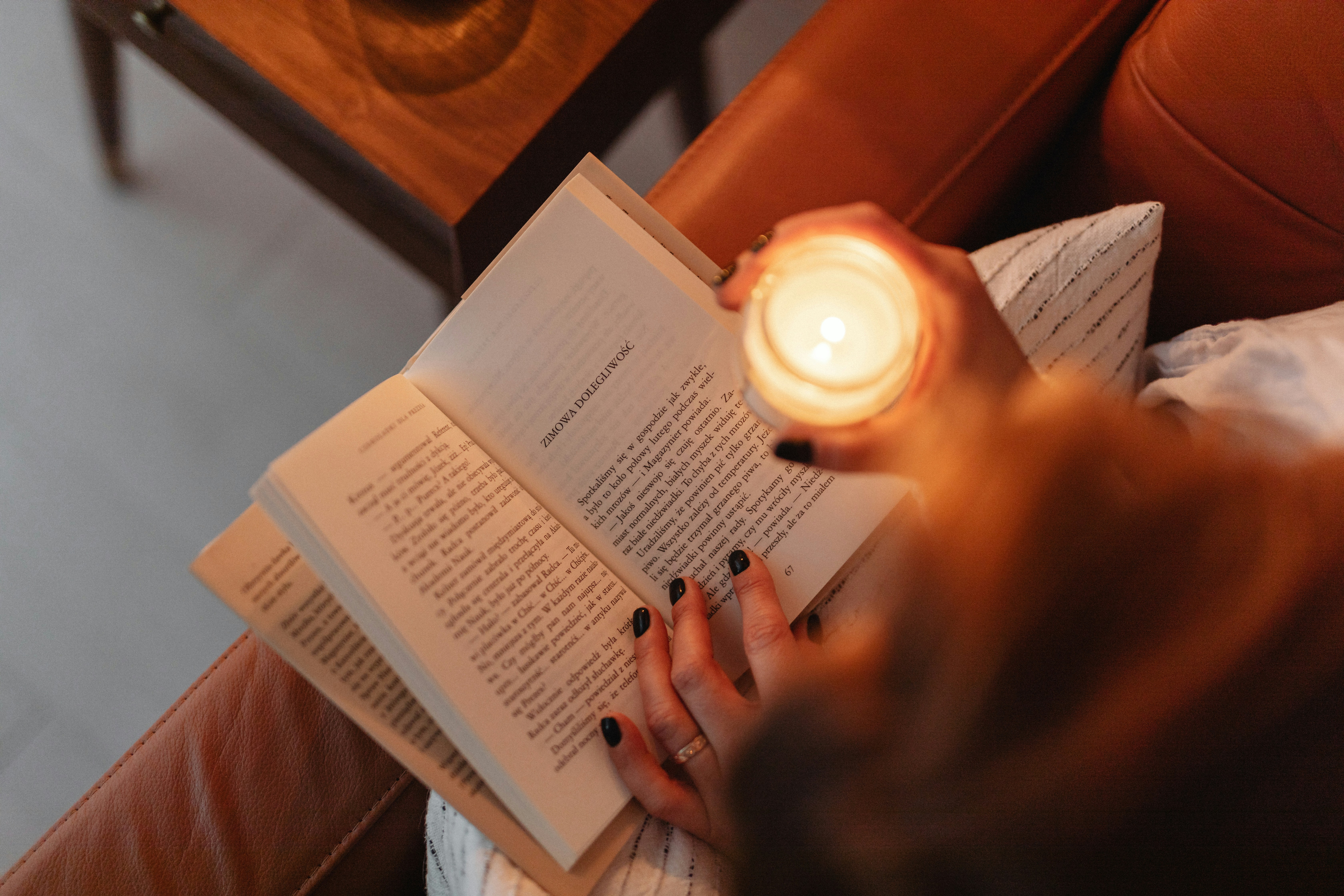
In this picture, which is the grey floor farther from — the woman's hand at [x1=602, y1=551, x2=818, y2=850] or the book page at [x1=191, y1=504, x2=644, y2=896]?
the woman's hand at [x1=602, y1=551, x2=818, y2=850]

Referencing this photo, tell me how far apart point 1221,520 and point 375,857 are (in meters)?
0.69

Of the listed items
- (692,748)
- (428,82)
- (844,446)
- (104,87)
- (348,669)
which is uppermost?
(104,87)

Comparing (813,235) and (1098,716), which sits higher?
(813,235)

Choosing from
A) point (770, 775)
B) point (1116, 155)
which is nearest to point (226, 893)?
point (770, 775)

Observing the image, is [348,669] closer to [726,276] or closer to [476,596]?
[476,596]

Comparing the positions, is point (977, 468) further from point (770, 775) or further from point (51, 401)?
point (51, 401)

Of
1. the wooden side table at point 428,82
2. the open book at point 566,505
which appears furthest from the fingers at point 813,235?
the wooden side table at point 428,82

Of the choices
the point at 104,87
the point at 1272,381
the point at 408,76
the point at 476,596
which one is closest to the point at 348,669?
the point at 476,596

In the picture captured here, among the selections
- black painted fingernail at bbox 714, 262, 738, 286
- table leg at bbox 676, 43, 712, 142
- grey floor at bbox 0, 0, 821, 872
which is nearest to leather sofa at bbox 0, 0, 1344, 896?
black painted fingernail at bbox 714, 262, 738, 286

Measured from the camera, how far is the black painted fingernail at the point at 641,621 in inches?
22.6

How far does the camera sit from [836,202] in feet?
2.14

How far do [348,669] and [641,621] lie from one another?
204mm

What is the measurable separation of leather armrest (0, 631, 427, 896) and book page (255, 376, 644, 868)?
225 millimetres

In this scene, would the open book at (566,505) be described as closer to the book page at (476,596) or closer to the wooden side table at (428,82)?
the book page at (476,596)
